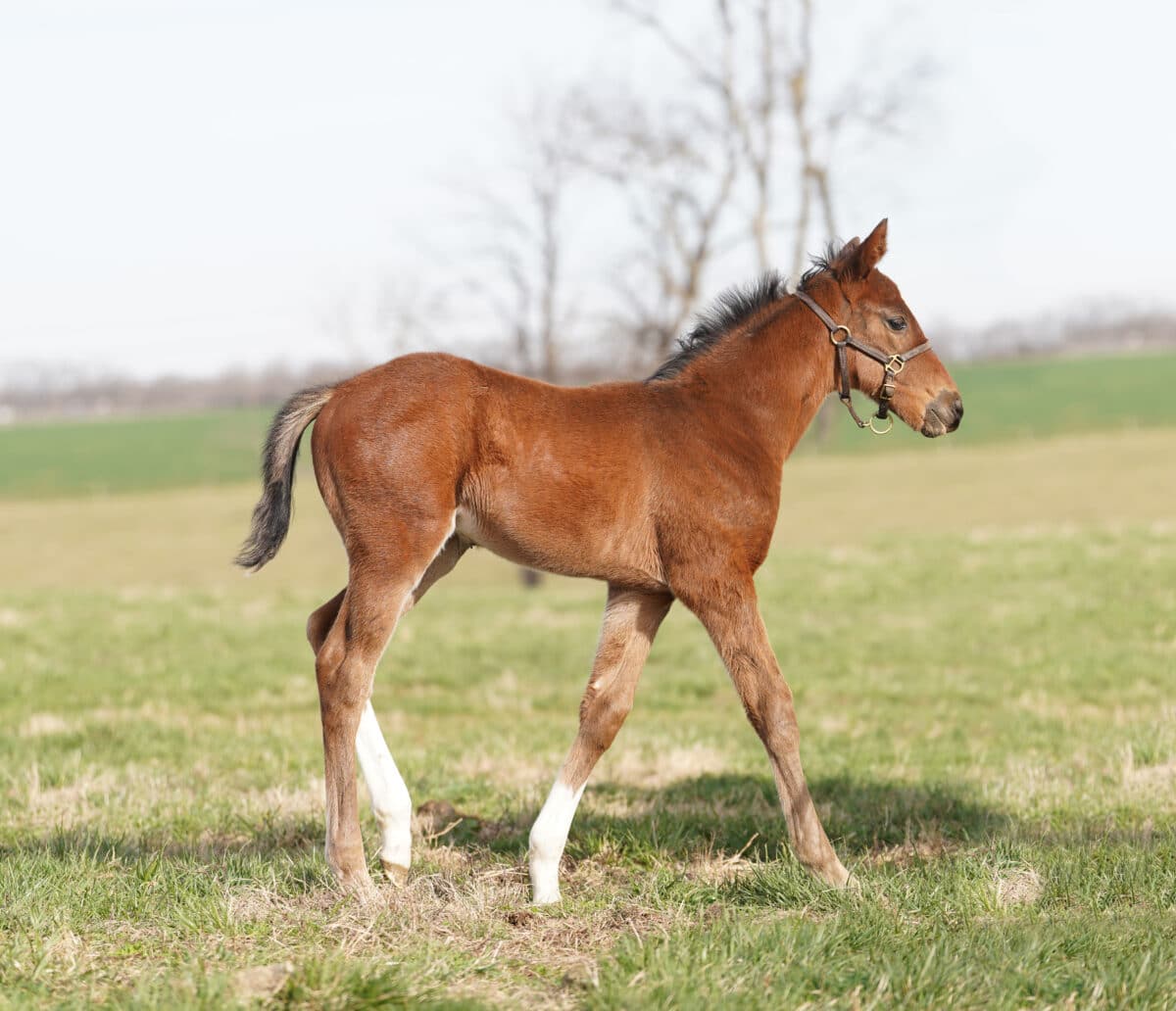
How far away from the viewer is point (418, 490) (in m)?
4.77

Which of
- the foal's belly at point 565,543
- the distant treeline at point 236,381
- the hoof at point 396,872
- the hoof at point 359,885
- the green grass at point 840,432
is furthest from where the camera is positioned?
the distant treeline at point 236,381

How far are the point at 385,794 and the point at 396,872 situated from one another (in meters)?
0.31

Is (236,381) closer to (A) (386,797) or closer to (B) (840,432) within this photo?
(B) (840,432)

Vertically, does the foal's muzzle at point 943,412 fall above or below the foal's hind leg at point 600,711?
above

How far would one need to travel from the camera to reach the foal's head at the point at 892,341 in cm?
530

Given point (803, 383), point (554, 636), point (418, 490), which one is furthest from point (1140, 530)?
point (418, 490)

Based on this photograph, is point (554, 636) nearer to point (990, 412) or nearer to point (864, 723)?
point (864, 723)

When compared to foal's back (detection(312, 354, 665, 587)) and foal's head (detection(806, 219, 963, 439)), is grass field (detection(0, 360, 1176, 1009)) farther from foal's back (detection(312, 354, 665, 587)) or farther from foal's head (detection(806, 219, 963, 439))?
foal's head (detection(806, 219, 963, 439))

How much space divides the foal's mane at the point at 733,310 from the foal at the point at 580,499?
150mm

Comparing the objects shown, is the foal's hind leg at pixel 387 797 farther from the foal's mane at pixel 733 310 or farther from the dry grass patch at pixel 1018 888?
the dry grass patch at pixel 1018 888

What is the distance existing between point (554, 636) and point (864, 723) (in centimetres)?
531

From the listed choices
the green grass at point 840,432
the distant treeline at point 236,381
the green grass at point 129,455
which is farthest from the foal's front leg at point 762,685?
the distant treeline at point 236,381

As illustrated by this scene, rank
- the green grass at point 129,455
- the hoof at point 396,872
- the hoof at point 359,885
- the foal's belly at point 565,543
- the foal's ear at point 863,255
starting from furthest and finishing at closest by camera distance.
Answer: the green grass at point 129,455 → the foal's ear at point 863,255 → the hoof at point 396,872 → the foal's belly at point 565,543 → the hoof at point 359,885

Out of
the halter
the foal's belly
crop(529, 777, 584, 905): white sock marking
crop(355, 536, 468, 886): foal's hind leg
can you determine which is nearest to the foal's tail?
crop(355, 536, 468, 886): foal's hind leg
